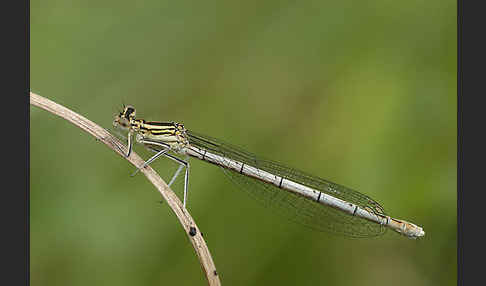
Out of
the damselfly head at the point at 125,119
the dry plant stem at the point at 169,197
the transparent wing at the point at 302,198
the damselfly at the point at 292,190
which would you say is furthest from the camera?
the transparent wing at the point at 302,198

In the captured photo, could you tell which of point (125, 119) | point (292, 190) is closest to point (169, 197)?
point (125, 119)

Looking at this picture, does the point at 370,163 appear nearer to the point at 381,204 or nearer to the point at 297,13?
the point at 381,204

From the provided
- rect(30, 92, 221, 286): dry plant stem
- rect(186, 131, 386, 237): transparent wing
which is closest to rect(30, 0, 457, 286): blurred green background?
rect(186, 131, 386, 237): transparent wing

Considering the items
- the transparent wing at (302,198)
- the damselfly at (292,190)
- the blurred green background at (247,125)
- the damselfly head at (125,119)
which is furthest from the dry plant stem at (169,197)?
the transparent wing at (302,198)

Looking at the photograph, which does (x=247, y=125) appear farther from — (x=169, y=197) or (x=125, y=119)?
(x=169, y=197)

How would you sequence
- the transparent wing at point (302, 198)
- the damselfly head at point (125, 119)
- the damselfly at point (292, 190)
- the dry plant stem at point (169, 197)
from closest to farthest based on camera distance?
the dry plant stem at point (169, 197) < the damselfly head at point (125, 119) < the damselfly at point (292, 190) < the transparent wing at point (302, 198)

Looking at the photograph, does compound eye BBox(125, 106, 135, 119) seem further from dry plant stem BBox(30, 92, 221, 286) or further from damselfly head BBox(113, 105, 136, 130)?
dry plant stem BBox(30, 92, 221, 286)

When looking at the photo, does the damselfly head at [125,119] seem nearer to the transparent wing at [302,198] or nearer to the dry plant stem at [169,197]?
the dry plant stem at [169,197]
